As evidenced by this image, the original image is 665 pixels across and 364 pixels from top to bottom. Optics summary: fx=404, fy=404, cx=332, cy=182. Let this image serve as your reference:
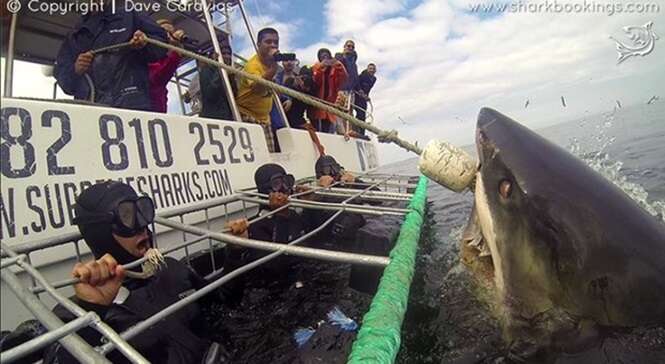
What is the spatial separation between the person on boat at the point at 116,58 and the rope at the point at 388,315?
305cm

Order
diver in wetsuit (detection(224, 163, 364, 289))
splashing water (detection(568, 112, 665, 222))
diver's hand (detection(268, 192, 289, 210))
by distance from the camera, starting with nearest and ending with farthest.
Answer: diver in wetsuit (detection(224, 163, 364, 289)) → diver's hand (detection(268, 192, 289, 210)) → splashing water (detection(568, 112, 665, 222))

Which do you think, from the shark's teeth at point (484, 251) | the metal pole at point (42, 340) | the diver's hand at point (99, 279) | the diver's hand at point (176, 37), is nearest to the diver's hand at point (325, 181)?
the diver's hand at point (176, 37)

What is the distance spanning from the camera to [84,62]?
12.2 ft

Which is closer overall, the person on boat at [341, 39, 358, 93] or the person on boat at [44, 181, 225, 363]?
the person on boat at [44, 181, 225, 363]

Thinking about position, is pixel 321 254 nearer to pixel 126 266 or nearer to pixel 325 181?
pixel 126 266

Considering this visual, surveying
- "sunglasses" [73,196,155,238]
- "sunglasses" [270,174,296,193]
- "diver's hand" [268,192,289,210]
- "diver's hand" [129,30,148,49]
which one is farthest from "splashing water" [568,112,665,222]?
"diver's hand" [129,30,148,49]

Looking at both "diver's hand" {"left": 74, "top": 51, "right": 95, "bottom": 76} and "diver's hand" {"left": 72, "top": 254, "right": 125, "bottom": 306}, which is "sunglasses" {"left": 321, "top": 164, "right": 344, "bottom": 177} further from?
"diver's hand" {"left": 72, "top": 254, "right": 125, "bottom": 306}

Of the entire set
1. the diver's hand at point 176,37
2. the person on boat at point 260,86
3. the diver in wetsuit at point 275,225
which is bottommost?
the diver in wetsuit at point 275,225

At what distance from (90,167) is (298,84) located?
4.95 metres

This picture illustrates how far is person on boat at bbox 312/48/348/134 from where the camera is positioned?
25.0 ft

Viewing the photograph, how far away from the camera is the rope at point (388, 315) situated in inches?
44.7

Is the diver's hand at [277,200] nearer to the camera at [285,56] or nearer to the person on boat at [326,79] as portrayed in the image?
the camera at [285,56]

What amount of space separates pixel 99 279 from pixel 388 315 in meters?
1.14

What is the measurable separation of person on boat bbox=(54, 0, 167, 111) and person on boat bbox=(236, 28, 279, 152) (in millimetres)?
1372
